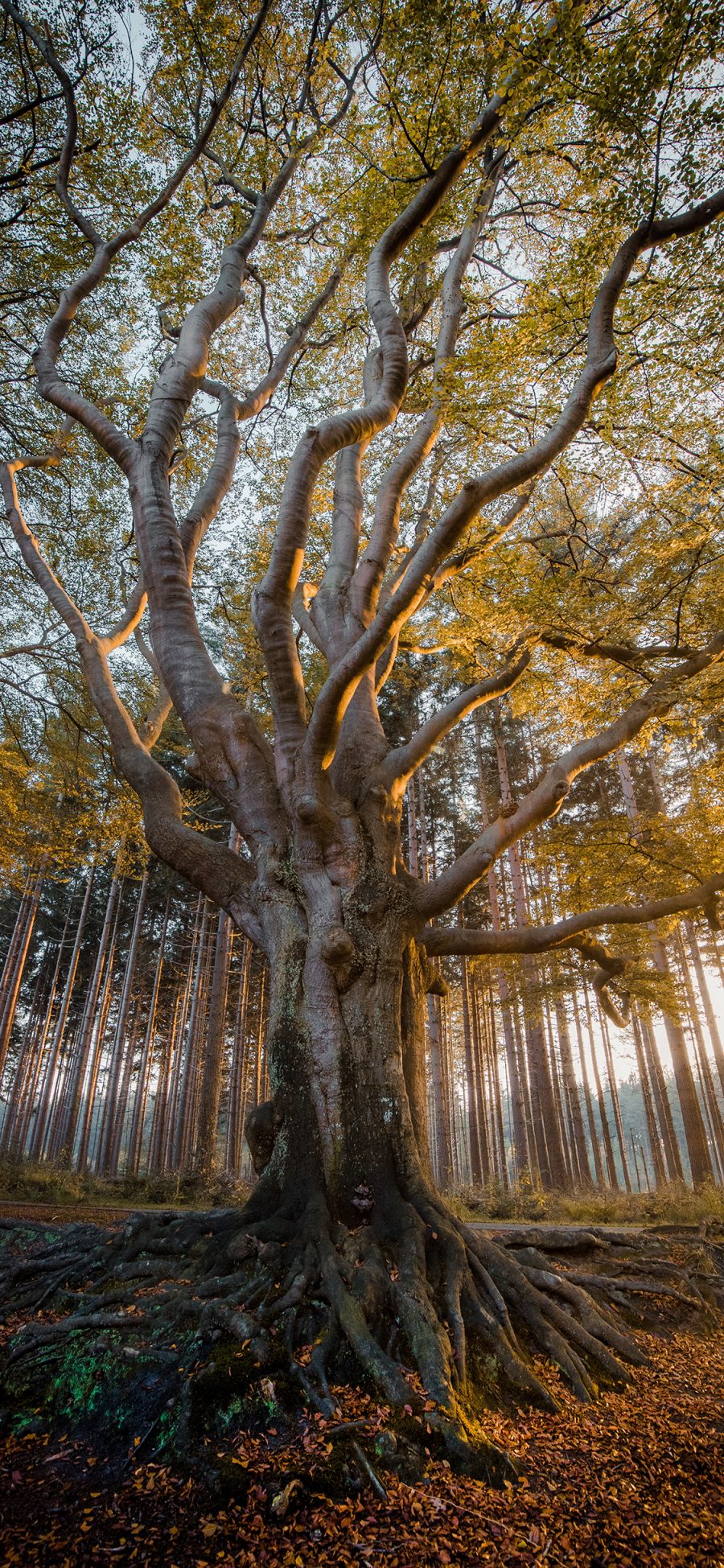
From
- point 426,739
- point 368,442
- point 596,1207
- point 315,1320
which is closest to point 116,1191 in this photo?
point 596,1207

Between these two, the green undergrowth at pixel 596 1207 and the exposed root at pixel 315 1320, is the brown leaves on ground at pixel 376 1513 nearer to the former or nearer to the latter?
the exposed root at pixel 315 1320

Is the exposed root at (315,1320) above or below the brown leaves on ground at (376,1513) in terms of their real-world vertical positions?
above

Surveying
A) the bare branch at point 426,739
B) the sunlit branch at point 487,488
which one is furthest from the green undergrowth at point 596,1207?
the sunlit branch at point 487,488

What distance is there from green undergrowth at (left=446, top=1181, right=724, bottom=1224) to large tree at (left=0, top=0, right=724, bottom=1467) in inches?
213

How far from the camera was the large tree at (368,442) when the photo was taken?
13.3 ft

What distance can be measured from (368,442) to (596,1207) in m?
11.7

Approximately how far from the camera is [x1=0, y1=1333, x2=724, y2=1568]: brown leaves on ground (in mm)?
2029

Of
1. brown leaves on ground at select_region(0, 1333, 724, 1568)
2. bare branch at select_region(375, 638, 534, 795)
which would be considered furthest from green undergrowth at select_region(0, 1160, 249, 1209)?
brown leaves on ground at select_region(0, 1333, 724, 1568)

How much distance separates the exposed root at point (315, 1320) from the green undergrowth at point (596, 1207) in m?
6.24

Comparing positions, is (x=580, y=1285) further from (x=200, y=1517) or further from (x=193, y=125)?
(x=193, y=125)

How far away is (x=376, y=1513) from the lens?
86.7 inches

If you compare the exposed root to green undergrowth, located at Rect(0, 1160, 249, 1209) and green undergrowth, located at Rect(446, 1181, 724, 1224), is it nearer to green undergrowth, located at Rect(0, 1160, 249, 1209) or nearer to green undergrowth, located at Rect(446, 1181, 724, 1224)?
green undergrowth, located at Rect(446, 1181, 724, 1224)

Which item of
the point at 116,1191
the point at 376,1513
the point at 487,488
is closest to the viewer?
the point at 376,1513

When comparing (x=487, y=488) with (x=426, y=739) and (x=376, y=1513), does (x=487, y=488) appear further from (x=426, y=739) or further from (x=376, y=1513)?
(x=376, y=1513)
